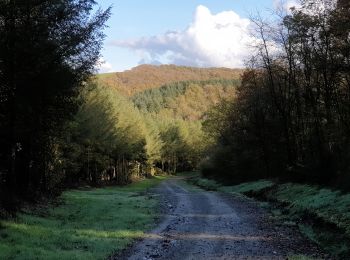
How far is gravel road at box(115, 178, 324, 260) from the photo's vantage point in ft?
43.4

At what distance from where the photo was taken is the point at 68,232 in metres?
16.0

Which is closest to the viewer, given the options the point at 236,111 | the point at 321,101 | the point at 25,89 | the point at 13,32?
the point at 13,32

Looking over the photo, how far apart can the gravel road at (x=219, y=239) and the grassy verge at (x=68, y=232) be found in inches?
32.1

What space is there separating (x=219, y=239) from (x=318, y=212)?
544 centimetres

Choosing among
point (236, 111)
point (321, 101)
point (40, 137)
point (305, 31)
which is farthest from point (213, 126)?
point (40, 137)

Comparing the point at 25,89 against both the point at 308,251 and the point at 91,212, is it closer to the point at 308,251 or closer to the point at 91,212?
the point at 91,212

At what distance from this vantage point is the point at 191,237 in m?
16.1

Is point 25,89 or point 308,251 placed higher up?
point 25,89

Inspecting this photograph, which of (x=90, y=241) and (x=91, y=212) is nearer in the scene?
(x=90, y=241)

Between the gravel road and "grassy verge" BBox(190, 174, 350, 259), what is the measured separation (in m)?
0.62

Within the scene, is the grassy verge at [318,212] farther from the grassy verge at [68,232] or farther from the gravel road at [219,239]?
the grassy verge at [68,232]

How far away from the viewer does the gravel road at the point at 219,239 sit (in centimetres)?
1323

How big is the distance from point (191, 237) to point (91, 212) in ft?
26.9

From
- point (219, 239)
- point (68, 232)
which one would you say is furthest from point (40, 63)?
point (219, 239)
